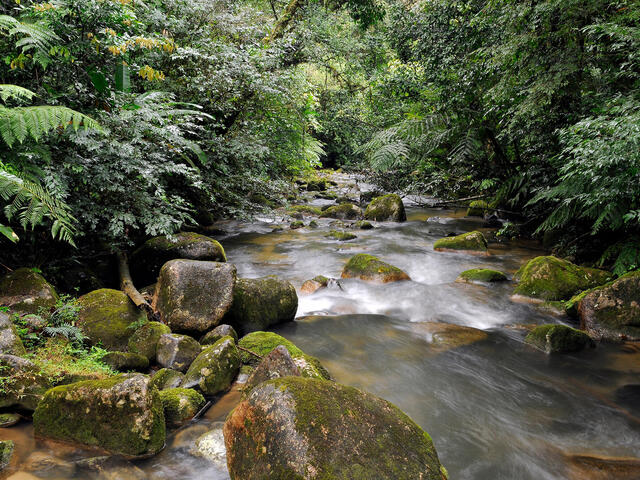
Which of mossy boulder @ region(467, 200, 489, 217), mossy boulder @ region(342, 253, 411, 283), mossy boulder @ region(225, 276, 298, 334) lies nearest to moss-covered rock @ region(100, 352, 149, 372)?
mossy boulder @ region(225, 276, 298, 334)

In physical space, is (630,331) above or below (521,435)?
above

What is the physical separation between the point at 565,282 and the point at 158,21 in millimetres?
7934

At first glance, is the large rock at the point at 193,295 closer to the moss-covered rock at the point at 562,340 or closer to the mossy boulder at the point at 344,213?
the moss-covered rock at the point at 562,340

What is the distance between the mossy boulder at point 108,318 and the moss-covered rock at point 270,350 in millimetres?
1231

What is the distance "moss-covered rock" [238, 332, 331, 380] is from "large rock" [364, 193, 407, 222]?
30.9ft

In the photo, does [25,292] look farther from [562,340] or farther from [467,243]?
[467,243]

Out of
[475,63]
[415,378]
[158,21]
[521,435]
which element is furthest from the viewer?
[475,63]

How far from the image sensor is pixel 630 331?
4340 millimetres

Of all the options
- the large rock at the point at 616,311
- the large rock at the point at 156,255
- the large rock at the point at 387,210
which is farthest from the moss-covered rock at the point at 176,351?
the large rock at the point at 387,210

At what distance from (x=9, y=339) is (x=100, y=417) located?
119 cm

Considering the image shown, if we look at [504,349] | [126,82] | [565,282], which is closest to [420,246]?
[565,282]

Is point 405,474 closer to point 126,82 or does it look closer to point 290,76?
point 126,82

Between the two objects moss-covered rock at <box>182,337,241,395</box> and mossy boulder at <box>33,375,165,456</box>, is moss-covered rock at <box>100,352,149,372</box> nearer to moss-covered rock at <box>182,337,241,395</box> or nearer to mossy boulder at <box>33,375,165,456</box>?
moss-covered rock at <box>182,337,241,395</box>

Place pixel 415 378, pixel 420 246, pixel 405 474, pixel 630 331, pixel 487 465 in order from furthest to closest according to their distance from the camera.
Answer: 1. pixel 420 246
2. pixel 630 331
3. pixel 415 378
4. pixel 487 465
5. pixel 405 474
